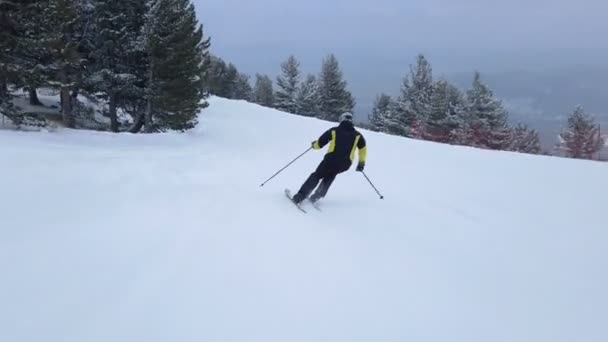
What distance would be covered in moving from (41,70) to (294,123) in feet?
47.3

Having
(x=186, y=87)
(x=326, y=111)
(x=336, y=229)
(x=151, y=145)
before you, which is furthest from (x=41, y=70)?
(x=326, y=111)

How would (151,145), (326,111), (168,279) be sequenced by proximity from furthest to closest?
(326,111) < (151,145) < (168,279)

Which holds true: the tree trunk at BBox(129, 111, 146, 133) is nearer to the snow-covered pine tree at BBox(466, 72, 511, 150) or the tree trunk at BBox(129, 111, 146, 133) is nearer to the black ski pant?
the black ski pant

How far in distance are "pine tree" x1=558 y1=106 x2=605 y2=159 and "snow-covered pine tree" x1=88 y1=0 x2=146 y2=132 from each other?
50995 millimetres

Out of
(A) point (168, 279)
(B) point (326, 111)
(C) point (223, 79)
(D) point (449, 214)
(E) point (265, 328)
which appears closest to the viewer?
(E) point (265, 328)

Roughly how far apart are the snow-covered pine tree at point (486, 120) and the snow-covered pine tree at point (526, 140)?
1082cm

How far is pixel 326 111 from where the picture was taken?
2158 inches

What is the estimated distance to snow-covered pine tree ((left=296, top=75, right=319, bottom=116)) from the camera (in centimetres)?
5278

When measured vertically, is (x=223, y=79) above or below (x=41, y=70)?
above

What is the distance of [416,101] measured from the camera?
51.4 meters

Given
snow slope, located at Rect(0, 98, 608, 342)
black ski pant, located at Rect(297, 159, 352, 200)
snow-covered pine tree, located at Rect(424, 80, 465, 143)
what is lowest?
snow slope, located at Rect(0, 98, 608, 342)

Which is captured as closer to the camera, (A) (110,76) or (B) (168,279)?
(B) (168,279)

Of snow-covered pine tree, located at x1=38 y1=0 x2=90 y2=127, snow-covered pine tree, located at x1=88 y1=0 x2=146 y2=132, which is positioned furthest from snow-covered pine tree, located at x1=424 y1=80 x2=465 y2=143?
snow-covered pine tree, located at x1=38 y1=0 x2=90 y2=127

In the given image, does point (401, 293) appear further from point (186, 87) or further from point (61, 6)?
point (186, 87)
